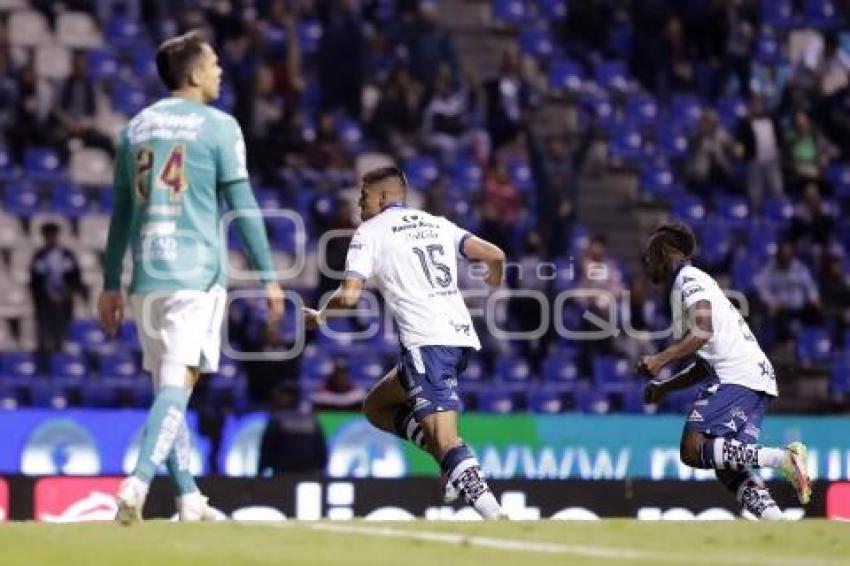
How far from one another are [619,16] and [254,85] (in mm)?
6105

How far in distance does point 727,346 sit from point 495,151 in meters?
12.3

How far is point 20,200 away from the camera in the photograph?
22.2m

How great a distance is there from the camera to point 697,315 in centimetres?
1232

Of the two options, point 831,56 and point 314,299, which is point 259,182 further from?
point 831,56

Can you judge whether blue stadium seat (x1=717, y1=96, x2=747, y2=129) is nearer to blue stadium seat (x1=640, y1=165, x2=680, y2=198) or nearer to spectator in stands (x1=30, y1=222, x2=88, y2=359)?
blue stadium seat (x1=640, y1=165, x2=680, y2=198)

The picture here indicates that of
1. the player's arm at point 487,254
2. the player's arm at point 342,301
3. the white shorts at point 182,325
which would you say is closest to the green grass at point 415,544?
the white shorts at point 182,325

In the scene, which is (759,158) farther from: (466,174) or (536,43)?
(466,174)

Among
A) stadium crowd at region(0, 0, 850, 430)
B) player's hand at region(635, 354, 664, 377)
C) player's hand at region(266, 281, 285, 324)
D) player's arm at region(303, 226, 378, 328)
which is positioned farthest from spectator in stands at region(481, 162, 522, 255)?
player's hand at region(266, 281, 285, 324)

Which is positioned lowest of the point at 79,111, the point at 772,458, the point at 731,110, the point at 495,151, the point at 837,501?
the point at 837,501

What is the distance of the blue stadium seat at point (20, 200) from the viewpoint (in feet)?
72.7

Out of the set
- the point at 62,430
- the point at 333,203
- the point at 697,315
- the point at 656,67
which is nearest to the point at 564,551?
the point at 697,315

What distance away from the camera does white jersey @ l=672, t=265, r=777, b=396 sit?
1248cm

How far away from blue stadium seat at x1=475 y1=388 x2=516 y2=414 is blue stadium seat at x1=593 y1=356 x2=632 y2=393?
103 cm

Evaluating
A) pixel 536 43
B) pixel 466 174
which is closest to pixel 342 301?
pixel 466 174
